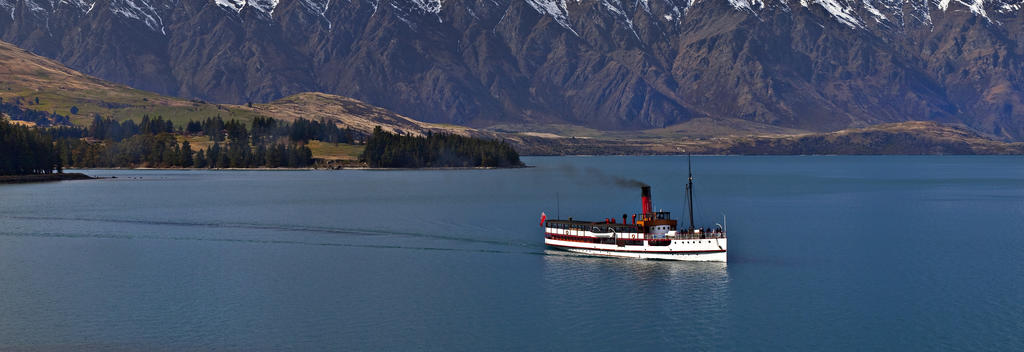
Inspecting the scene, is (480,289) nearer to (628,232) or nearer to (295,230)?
(628,232)

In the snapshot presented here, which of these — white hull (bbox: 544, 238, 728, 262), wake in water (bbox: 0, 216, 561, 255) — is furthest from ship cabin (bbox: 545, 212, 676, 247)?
wake in water (bbox: 0, 216, 561, 255)

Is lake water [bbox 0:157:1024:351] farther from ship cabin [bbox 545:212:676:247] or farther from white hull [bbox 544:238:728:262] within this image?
ship cabin [bbox 545:212:676:247]

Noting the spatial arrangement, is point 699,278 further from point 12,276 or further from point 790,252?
point 12,276

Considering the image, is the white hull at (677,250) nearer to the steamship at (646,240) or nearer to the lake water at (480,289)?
the steamship at (646,240)

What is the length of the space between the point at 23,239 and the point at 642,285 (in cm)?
8955

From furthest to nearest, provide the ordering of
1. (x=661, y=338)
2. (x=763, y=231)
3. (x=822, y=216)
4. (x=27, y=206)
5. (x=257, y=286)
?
(x=27, y=206) < (x=822, y=216) < (x=763, y=231) < (x=257, y=286) < (x=661, y=338)

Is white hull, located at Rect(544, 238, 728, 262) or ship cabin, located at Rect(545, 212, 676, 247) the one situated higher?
ship cabin, located at Rect(545, 212, 676, 247)

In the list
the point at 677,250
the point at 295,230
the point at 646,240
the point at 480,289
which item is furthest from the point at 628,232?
the point at 295,230

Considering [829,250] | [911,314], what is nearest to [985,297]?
[911,314]

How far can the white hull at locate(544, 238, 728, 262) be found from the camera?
110775 millimetres

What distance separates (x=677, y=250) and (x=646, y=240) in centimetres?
383

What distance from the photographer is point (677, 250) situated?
11238cm

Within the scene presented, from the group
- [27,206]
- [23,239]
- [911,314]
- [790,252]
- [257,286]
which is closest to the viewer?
[911,314]

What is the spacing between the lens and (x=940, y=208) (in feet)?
652
